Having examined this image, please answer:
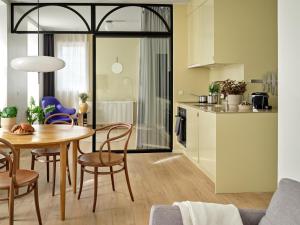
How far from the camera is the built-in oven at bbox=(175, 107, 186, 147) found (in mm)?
5618

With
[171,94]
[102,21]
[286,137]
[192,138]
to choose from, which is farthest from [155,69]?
[286,137]

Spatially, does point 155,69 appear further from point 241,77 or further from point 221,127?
point 221,127

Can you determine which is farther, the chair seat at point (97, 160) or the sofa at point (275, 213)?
the chair seat at point (97, 160)

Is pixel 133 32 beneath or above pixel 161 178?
above

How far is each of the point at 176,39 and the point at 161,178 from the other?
2736 mm

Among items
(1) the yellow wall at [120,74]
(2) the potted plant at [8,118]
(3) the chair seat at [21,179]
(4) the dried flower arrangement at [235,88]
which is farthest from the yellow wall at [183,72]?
(3) the chair seat at [21,179]

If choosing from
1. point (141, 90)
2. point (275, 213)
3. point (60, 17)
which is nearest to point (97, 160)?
point (275, 213)

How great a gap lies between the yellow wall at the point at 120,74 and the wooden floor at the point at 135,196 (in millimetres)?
1620

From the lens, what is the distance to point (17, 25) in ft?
19.6

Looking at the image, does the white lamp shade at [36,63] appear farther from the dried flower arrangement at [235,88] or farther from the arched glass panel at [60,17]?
the arched glass panel at [60,17]

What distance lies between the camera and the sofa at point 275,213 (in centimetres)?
145

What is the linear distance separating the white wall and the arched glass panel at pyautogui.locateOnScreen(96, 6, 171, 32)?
11.8 feet

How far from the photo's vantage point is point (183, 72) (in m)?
6.20

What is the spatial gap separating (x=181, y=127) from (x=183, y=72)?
3.69ft
